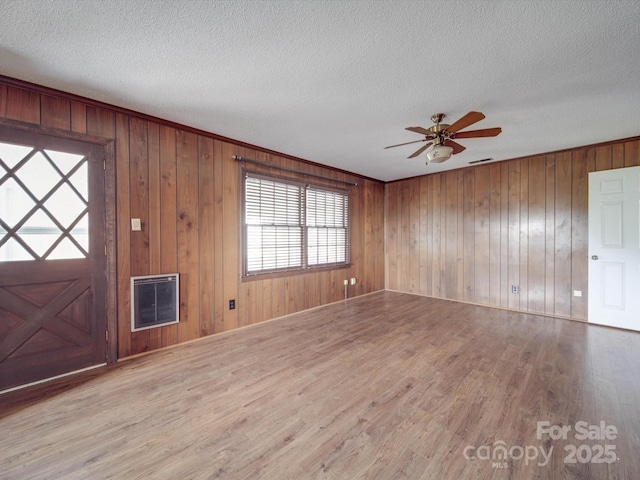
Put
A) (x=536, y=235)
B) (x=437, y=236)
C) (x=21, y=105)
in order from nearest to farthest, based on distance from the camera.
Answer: (x=21, y=105) < (x=536, y=235) < (x=437, y=236)

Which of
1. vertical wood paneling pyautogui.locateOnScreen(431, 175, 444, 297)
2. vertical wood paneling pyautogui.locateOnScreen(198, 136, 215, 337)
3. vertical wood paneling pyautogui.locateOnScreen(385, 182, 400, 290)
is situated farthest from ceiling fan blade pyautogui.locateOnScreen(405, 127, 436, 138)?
vertical wood paneling pyautogui.locateOnScreen(385, 182, 400, 290)

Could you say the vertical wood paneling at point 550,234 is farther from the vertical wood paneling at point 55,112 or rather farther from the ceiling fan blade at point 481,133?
the vertical wood paneling at point 55,112

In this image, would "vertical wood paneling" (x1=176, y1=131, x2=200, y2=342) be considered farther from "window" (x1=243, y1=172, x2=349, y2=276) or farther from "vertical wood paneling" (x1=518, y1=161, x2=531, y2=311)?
"vertical wood paneling" (x1=518, y1=161, x2=531, y2=311)

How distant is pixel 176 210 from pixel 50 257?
1.11 m

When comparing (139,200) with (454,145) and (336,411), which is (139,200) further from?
(454,145)

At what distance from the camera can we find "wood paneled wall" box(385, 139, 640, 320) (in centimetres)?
374

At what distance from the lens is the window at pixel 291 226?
3654 millimetres

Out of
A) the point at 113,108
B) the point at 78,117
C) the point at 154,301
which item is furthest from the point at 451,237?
the point at 78,117

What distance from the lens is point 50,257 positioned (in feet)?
7.43

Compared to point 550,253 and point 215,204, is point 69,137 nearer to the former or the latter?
point 215,204

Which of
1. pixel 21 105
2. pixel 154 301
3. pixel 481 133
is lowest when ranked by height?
pixel 154 301

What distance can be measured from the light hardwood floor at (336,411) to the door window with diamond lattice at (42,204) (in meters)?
1.15

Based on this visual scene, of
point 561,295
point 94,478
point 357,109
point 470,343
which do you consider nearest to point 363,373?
point 470,343

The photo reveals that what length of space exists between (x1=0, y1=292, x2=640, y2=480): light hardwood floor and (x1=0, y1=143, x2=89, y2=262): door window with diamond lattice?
115 cm
